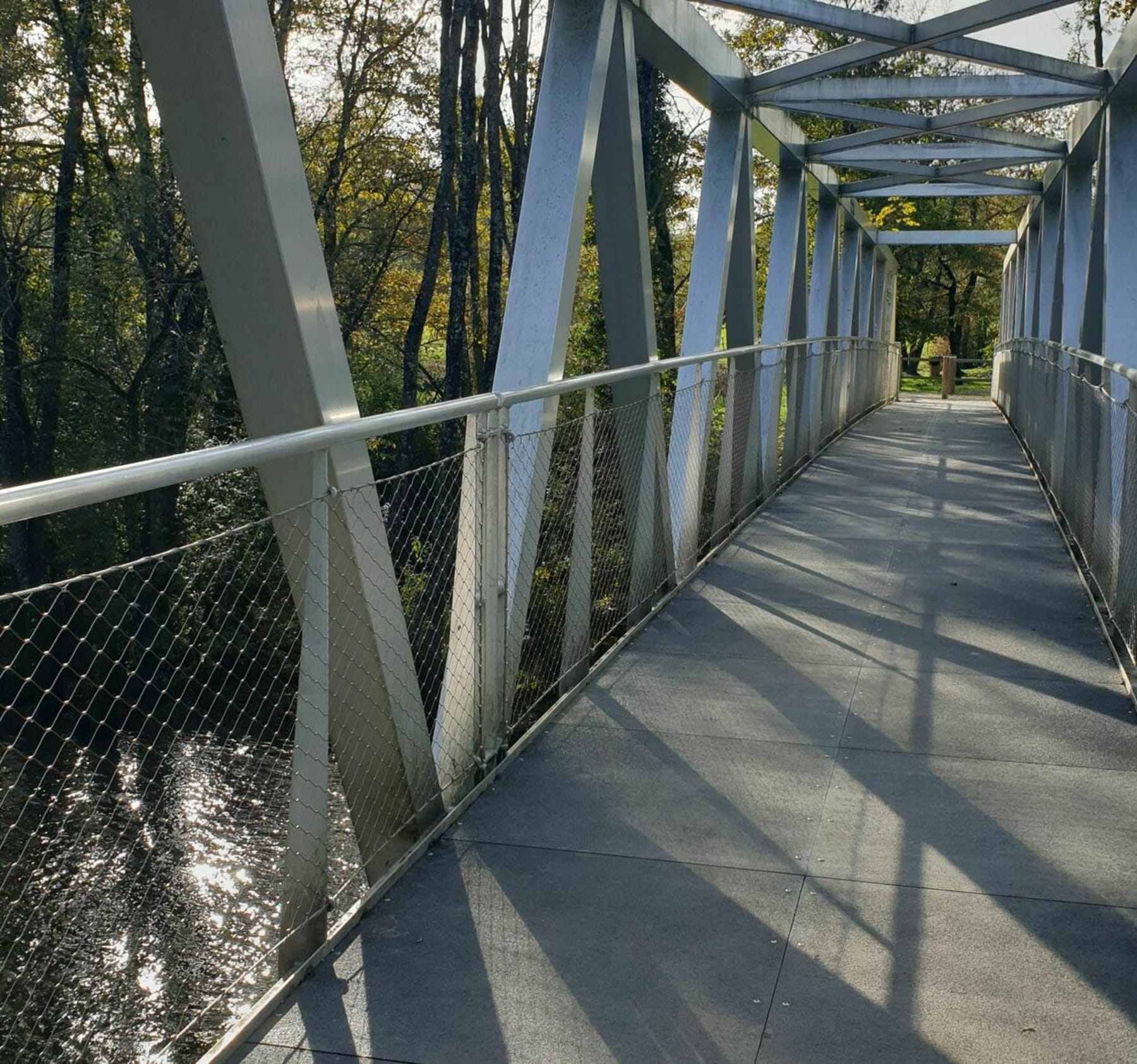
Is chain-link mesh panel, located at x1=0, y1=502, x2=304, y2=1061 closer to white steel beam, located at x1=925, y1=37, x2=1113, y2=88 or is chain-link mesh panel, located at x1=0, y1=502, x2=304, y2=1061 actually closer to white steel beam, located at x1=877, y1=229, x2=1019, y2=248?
white steel beam, located at x1=925, y1=37, x2=1113, y2=88

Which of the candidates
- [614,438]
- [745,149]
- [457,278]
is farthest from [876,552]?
[457,278]

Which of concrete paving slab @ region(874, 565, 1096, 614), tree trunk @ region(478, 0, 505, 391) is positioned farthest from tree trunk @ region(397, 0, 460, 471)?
concrete paving slab @ region(874, 565, 1096, 614)

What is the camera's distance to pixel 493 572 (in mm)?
4285

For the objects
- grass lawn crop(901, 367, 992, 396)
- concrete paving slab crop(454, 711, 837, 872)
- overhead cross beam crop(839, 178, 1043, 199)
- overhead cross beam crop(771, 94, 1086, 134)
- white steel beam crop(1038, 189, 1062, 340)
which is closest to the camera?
concrete paving slab crop(454, 711, 837, 872)

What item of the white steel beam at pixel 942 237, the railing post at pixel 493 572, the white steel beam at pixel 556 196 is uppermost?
the white steel beam at pixel 942 237

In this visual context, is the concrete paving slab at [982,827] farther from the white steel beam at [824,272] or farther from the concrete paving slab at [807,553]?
the white steel beam at [824,272]

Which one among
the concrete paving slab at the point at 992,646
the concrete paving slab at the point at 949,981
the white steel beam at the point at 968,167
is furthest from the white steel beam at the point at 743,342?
the white steel beam at the point at 968,167

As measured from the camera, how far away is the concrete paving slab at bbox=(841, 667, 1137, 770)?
4.57m

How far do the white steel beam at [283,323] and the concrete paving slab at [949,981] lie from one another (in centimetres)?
122

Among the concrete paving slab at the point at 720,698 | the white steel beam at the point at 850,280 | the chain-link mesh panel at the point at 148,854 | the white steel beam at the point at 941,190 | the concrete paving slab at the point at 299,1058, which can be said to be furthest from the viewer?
the white steel beam at the point at 850,280

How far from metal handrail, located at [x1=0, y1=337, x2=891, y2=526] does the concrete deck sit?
1206 mm

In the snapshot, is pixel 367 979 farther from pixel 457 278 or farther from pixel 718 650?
pixel 457 278

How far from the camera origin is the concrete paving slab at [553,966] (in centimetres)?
278

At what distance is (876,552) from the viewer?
8.38 meters
